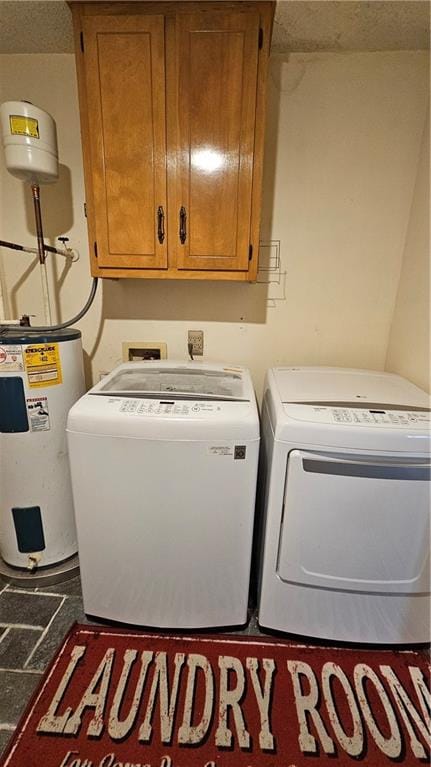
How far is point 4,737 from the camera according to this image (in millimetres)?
942

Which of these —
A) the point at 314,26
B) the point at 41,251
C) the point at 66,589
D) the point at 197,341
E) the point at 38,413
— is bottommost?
the point at 66,589

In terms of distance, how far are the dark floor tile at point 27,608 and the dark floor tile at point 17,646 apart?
0.13 ft

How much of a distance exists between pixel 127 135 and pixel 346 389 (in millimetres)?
1269

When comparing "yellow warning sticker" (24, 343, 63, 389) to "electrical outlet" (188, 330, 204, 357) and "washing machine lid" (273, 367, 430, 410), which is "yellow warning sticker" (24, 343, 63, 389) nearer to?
"electrical outlet" (188, 330, 204, 357)

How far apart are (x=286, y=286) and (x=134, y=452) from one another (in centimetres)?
111

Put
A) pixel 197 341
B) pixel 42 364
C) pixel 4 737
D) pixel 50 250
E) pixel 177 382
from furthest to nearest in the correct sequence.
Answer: pixel 197 341 < pixel 50 250 < pixel 177 382 < pixel 42 364 < pixel 4 737

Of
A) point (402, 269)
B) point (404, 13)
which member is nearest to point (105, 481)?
point (402, 269)

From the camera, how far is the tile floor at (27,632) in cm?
102

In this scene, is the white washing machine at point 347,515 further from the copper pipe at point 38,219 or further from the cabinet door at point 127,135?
the copper pipe at point 38,219

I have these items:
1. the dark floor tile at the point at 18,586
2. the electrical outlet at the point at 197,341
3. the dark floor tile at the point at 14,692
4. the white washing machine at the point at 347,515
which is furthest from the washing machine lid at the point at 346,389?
the dark floor tile at the point at 18,586

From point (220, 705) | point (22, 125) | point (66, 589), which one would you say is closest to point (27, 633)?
point (66, 589)

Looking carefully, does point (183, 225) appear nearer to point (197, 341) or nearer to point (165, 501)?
point (197, 341)

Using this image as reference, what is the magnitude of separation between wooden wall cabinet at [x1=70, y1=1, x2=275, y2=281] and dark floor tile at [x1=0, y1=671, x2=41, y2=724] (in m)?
1.47

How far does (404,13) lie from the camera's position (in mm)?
1189
